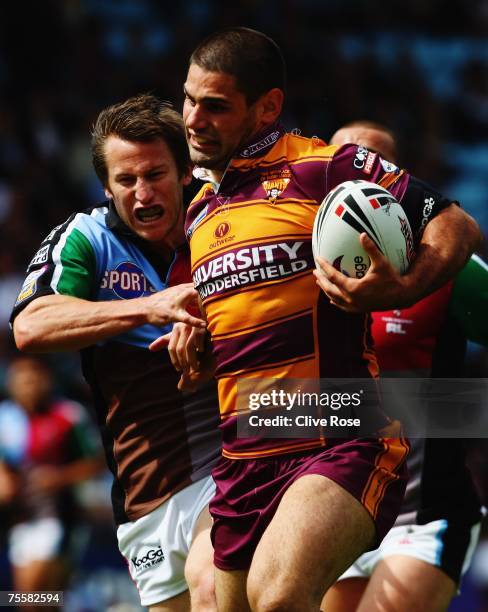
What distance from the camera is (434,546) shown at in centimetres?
585

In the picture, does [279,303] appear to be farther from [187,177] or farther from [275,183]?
[187,177]

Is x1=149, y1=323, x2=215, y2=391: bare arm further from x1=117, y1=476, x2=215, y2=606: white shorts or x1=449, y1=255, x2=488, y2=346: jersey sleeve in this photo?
x1=449, y1=255, x2=488, y2=346: jersey sleeve

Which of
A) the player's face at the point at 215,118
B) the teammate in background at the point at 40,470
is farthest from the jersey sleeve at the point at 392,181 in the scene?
the teammate in background at the point at 40,470

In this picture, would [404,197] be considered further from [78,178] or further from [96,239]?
[78,178]

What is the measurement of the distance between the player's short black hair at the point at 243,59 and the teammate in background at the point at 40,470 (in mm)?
6893

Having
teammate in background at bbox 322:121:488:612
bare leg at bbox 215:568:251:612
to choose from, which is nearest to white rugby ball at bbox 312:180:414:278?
bare leg at bbox 215:568:251:612

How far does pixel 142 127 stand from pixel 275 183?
1.23 metres

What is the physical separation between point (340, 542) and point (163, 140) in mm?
2314

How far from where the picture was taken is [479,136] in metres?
16.4

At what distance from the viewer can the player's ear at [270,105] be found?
16.1ft

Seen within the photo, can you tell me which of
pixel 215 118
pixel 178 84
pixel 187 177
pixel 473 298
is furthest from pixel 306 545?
pixel 178 84

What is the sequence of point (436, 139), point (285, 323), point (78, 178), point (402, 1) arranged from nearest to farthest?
point (285, 323), point (78, 178), point (436, 139), point (402, 1)

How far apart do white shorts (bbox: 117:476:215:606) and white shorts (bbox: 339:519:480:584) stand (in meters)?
0.83

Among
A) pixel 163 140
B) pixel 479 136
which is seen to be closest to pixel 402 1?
pixel 479 136
